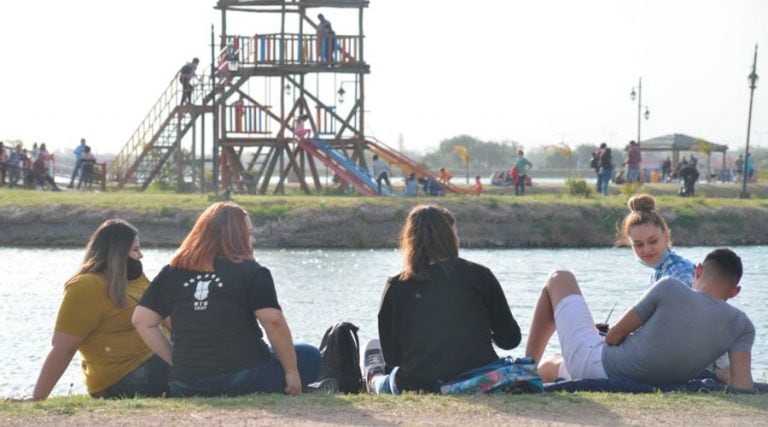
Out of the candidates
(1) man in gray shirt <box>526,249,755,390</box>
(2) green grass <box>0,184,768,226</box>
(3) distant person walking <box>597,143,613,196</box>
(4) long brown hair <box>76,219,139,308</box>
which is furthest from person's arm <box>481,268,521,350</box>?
(3) distant person walking <box>597,143,613,196</box>

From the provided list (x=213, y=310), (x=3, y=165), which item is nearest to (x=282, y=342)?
(x=213, y=310)

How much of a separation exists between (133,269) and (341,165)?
1200 inches

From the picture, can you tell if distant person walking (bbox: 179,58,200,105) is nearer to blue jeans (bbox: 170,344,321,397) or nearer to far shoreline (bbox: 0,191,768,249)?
far shoreline (bbox: 0,191,768,249)

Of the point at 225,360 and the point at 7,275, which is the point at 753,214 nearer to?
the point at 7,275

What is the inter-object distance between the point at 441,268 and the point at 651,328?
53.2 inches

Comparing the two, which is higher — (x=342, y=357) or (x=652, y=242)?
(x=652, y=242)

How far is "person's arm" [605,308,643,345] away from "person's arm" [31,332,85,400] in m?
3.28

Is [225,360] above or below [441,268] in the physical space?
below

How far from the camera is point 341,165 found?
40.4 meters

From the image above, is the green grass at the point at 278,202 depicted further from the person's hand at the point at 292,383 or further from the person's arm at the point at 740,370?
the person's arm at the point at 740,370

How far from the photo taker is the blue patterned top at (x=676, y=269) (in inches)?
410

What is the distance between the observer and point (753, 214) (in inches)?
1391

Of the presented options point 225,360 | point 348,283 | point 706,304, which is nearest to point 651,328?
point 706,304

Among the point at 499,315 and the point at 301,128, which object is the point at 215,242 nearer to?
the point at 499,315
